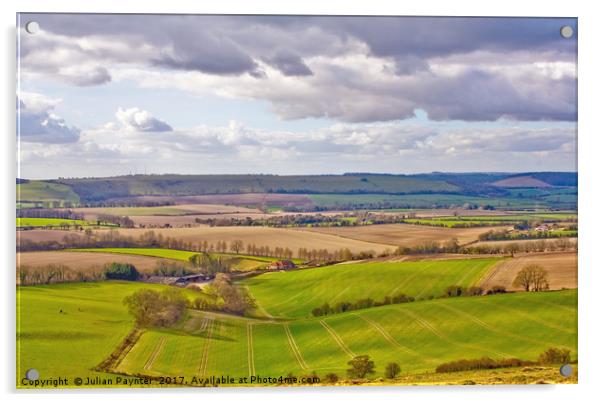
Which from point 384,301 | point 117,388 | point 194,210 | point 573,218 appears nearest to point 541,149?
point 573,218

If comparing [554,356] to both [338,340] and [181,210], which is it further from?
[181,210]

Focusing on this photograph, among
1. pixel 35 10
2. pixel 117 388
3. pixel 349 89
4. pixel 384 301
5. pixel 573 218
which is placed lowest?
pixel 117 388

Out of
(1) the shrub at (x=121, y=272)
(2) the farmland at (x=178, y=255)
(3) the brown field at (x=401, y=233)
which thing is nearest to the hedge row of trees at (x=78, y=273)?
(1) the shrub at (x=121, y=272)

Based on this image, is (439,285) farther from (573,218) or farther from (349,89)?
(349,89)

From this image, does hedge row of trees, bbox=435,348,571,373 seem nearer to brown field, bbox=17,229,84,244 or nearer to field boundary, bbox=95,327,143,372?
field boundary, bbox=95,327,143,372

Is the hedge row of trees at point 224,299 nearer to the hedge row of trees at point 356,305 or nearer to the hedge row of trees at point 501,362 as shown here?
the hedge row of trees at point 356,305

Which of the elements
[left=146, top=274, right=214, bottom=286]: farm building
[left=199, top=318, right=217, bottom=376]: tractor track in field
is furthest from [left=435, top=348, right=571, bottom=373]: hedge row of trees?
[left=146, top=274, right=214, bottom=286]: farm building
